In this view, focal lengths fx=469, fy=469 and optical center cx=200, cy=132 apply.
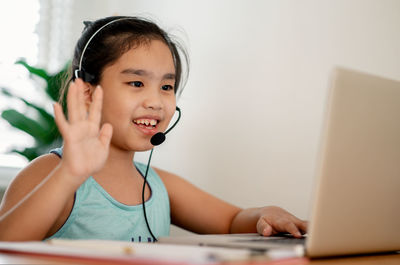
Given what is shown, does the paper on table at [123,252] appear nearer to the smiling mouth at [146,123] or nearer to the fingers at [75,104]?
the fingers at [75,104]

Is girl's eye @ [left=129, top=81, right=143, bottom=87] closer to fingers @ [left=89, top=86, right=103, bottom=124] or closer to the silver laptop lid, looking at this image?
fingers @ [left=89, top=86, right=103, bottom=124]

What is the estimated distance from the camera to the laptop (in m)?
0.59

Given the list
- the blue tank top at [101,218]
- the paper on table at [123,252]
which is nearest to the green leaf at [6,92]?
the blue tank top at [101,218]

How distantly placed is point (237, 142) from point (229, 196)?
0.65 feet

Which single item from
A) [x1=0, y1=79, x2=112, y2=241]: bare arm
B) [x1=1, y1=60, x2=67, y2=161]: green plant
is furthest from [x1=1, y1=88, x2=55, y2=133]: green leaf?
[x1=0, y1=79, x2=112, y2=241]: bare arm

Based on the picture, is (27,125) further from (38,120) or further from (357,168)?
(357,168)

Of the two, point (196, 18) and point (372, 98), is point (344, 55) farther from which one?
point (372, 98)

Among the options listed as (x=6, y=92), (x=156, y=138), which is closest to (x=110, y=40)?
(x=156, y=138)

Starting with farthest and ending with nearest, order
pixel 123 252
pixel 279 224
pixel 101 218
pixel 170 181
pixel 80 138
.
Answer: pixel 170 181, pixel 101 218, pixel 279 224, pixel 80 138, pixel 123 252

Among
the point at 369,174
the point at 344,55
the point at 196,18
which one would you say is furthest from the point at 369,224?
the point at 196,18

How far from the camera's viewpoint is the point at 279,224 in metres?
1.00

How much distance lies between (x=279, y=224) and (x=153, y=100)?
432 mm

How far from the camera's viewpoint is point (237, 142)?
Answer: 1.68 m

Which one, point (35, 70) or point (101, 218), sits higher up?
point (35, 70)
